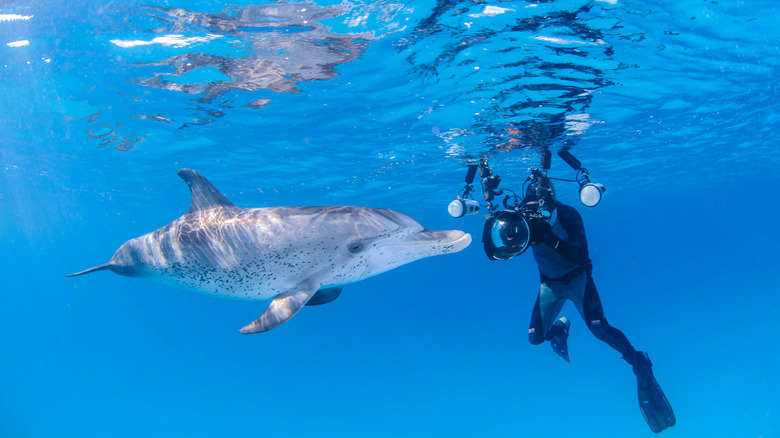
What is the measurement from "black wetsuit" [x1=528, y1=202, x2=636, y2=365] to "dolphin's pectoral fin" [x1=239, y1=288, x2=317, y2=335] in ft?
13.8

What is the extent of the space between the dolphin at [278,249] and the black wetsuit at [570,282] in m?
3.51

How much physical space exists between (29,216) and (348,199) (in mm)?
32128

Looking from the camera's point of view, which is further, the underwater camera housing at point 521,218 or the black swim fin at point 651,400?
the black swim fin at point 651,400

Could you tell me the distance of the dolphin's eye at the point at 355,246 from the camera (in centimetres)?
392

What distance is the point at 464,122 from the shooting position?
12062 millimetres

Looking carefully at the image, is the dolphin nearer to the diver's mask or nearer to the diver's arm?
the diver's mask

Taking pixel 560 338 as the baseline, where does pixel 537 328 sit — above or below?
above

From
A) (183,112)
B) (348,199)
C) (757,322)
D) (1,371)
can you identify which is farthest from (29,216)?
(757,322)

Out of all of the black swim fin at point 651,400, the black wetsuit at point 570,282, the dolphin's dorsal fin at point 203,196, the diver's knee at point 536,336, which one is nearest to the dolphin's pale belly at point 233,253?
the dolphin's dorsal fin at point 203,196

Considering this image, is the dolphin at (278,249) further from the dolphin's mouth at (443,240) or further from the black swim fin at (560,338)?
the black swim fin at (560,338)

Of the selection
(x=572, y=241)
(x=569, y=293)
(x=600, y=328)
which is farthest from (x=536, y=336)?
(x=572, y=241)

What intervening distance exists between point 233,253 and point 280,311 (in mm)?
1233

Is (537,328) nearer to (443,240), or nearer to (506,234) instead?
(506,234)

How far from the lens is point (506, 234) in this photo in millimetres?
5613
